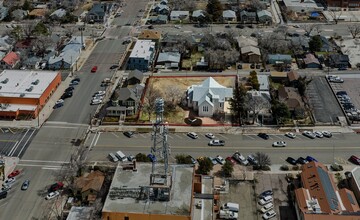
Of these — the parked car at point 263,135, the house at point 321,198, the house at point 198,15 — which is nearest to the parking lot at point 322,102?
the parked car at point 263,135

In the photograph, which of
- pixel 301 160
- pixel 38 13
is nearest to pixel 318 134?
pixel 301 160

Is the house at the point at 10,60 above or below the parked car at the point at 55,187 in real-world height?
below

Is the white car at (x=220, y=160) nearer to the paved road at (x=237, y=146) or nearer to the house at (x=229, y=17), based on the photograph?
the paved road at (x=237, y=146)

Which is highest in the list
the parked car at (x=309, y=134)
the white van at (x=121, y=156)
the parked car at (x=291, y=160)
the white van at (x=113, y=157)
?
the parked car at (x=291, y=160)

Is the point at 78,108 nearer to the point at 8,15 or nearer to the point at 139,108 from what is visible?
the point at 139,108

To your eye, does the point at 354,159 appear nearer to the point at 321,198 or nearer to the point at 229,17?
the point at 321,198

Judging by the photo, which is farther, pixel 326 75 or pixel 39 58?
pixel 39 58

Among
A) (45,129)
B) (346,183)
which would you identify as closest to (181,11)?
(45,129)
